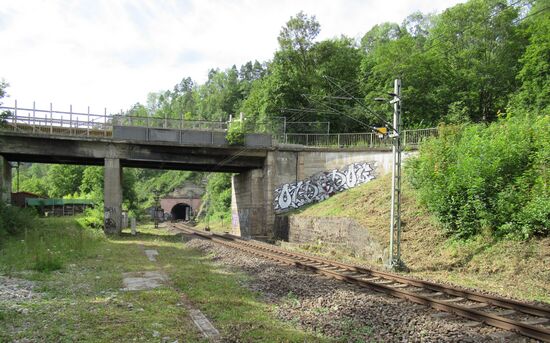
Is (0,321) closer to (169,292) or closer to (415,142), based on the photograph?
(169,292)

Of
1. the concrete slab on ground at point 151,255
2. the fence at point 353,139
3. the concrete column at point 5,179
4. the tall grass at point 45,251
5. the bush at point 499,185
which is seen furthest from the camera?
the concrete column at point 5,179

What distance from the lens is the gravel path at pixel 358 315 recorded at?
286 inches

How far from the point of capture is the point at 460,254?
16016mm

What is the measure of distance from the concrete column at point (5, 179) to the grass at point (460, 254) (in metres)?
23.0

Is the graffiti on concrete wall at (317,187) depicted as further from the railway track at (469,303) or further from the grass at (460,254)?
the railway track at (469,303)

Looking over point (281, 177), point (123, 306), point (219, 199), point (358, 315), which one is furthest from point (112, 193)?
point (219, 199)

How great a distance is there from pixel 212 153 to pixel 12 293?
24752 millimetres

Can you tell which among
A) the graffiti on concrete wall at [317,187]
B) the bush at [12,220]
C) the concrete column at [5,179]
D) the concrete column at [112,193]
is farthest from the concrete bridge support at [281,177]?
the concrete column at [5,179]

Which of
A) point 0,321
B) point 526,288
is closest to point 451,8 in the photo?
point 526,288

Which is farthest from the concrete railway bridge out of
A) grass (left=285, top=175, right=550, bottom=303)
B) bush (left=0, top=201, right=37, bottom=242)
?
grass (left=285, top=175, right=550, bottom=303)

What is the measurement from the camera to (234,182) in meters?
42.1

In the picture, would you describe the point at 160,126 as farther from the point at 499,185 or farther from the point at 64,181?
the point at 64,181

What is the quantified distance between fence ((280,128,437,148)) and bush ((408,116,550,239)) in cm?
948

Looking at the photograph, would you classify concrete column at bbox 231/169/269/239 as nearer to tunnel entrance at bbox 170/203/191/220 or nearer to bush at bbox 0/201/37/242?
bush at bbox 0/201/37/242
